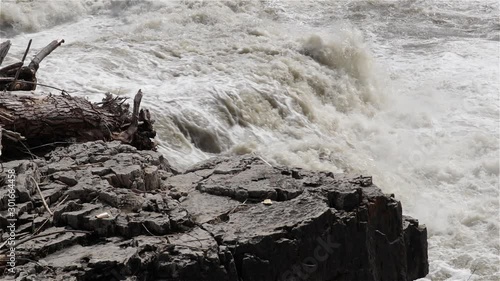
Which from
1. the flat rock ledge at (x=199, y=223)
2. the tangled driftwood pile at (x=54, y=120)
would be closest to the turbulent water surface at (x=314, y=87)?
the tangled driftwood pile at (x=54, y=120)

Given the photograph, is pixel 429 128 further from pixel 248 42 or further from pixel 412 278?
pixel 412 278

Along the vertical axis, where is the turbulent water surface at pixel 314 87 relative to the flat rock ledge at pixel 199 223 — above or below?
below

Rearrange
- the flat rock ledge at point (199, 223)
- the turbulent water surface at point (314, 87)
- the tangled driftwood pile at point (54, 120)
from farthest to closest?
the turbulent water surface at point (314, 87) → the tangled driftwood pile at point (54, 120) → the flat rock ledge at point (199, 223)

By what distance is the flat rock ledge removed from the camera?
3832 mm

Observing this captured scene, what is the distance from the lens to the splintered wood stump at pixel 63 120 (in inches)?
209

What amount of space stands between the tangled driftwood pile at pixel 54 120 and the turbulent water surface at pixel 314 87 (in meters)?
2.45

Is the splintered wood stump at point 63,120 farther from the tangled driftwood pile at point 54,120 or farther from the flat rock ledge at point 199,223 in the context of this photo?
the flat rock ledge at point 199,223

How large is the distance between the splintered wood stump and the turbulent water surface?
2.49m

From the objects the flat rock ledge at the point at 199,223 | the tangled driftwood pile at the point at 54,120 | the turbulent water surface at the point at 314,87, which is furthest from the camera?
the turbulent water surface at the point at 314,87

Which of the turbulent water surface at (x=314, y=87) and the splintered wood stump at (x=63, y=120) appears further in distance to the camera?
the turbulent water surface at (x=314, y=87)

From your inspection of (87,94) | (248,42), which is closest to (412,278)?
(87,94)

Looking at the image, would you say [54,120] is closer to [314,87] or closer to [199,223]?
[199,223]

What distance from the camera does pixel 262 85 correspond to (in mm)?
11078

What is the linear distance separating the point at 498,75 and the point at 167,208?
36.0 feet
